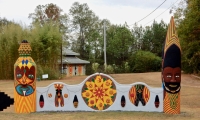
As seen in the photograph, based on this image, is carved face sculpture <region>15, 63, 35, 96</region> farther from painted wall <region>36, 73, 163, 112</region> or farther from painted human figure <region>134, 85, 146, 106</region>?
painted human figure <region>134, 85, 146, 106</region>

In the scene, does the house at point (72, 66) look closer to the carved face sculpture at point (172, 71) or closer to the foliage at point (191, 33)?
the foliage at point (191, 33)

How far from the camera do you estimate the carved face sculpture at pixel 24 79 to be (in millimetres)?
8602

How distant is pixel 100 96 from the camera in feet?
28.8

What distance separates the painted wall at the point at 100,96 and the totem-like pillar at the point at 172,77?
0.26 metres

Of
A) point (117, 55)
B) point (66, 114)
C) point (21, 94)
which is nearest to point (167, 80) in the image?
point (66, 114)

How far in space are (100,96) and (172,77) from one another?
6.83 ft

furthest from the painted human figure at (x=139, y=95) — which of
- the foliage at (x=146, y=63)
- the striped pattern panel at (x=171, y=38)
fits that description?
the foliage at (x=146, y=63)

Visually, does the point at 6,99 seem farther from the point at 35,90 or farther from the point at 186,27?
the point at 186,27

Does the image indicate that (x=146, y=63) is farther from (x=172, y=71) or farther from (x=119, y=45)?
(x=172, y=71)

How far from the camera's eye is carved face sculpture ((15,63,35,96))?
860cm

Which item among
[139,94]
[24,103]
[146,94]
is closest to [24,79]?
[24,103]

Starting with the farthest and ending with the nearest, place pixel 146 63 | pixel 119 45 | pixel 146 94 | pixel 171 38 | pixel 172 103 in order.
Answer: pixel 119 45
pixel 146 63
pixel 146 94
pixel 171 38
pixel 172 103

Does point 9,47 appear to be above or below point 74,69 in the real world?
above

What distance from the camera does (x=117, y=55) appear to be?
37781 mm
